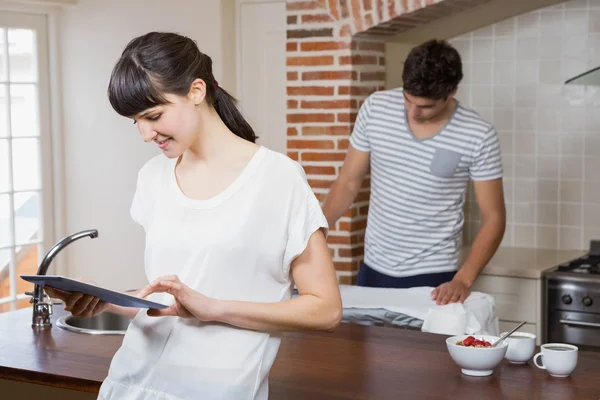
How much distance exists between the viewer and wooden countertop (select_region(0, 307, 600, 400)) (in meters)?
2.34

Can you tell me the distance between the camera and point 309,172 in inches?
183

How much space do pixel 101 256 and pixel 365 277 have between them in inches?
78.1

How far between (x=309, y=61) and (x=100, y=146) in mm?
1376

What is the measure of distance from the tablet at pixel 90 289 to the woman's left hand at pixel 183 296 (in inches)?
0.9

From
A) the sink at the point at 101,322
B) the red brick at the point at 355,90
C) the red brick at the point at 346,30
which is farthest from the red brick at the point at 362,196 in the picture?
the sink at the point at 101,322

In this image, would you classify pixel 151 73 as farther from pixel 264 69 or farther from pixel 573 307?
pixel 264 69

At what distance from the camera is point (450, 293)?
3.44 m

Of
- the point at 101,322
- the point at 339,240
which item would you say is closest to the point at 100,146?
the point at 339,240

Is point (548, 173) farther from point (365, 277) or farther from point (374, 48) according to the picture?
point (365, 277)

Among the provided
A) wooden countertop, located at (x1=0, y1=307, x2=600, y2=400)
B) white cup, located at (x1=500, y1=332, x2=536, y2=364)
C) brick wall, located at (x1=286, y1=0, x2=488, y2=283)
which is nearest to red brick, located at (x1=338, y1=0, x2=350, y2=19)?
brick wall, located at (x1=286, y1=0, x2=488, y2=283)

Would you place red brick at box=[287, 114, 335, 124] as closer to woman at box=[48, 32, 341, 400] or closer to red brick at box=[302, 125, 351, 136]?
red brick at box=[302, 125, 351, 136]

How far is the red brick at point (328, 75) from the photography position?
4492mm

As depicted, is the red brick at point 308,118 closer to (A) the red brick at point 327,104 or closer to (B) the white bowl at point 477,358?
(A) the red brick at point 327,104

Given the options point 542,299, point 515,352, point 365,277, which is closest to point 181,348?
point 515,352
